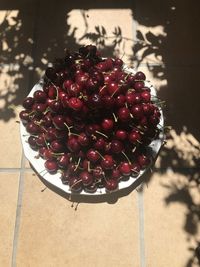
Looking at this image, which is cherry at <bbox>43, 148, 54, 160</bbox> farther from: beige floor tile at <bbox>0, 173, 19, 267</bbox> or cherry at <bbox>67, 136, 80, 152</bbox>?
beige floor tile at <bbox>0, 173, 19, 267</bbox>

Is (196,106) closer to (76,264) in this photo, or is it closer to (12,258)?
(76,264)

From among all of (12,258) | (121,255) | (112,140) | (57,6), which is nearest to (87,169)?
(112,140)

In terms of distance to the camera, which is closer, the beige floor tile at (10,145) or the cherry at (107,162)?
the cherry at (107,162)

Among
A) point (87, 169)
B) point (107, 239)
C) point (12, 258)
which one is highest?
point (87, 169)

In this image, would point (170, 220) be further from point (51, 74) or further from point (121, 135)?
point (51, 74)

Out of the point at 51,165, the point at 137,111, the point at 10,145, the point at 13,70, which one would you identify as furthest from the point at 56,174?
the point at 13,70

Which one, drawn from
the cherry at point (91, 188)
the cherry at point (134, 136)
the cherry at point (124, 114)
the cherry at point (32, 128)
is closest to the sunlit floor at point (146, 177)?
the cherry at point (91, 188)

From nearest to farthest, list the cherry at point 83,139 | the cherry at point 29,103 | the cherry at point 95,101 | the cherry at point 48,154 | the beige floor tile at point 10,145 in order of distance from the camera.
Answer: the cherry at point 95,101 < the cherry at point 83,139 < the cherry at point 48,154 < the cherry at point 29,103 < the beige floor tile at point 10,145

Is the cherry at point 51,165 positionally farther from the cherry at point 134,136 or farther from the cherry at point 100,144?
the cherry at point 134,136
